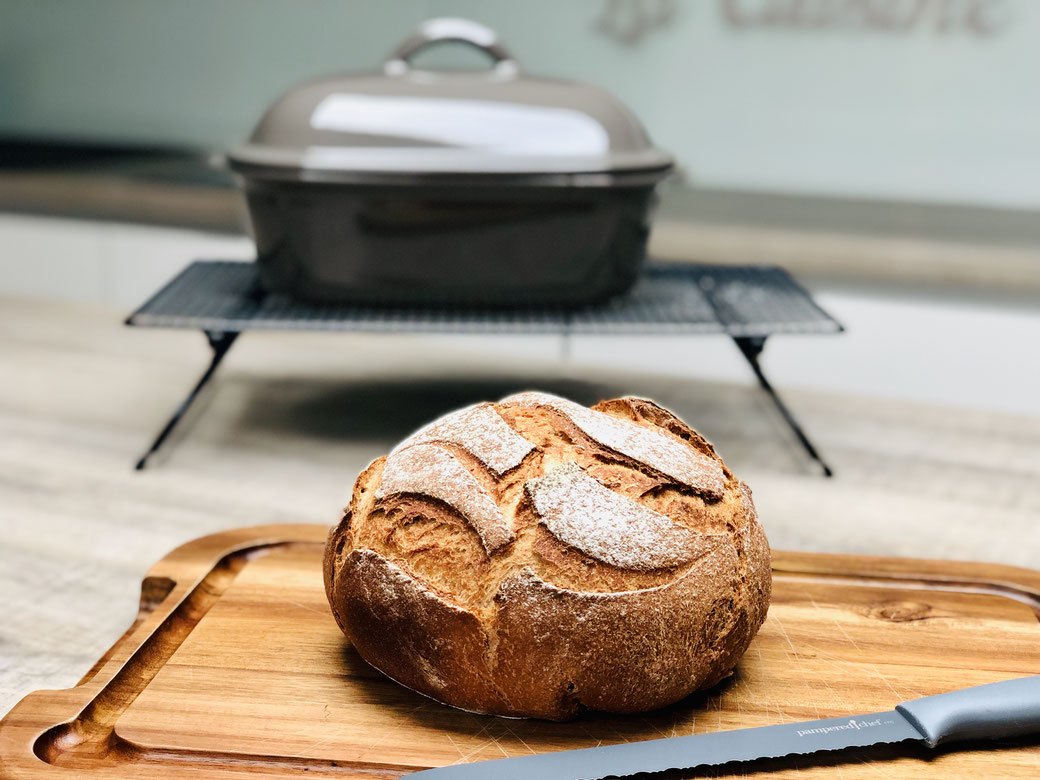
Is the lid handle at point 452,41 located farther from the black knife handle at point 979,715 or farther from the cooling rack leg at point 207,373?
the black knife handle at point 979,715

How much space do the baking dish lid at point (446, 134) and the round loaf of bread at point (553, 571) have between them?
0.59 metres

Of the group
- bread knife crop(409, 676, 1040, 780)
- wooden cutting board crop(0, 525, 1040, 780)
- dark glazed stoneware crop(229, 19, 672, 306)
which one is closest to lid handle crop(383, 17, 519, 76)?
dark glazed stoneware crop(229, 19, 672, 306)

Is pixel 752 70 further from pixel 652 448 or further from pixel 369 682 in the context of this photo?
pixel 369 682

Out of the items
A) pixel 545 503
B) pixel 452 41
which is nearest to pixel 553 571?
pixel 545 503

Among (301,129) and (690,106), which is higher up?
(301,129)

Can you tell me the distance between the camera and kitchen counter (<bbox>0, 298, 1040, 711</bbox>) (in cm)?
108

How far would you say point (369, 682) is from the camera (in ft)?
2.51

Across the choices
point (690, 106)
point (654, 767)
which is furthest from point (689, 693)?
point (690, 106)

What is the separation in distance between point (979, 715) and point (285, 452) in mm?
966

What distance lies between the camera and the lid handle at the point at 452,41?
143 cm

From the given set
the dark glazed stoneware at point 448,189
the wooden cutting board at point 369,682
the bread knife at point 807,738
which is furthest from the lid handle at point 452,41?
the bread knife at point 807,738

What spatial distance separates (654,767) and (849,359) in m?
1.61

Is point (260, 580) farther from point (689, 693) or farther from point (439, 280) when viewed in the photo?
point (439, 280)

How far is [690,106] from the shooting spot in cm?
226
